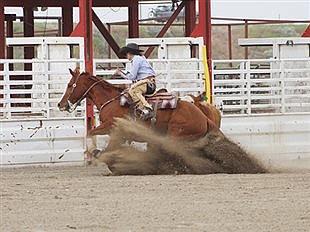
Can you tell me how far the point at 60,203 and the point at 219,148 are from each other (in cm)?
433

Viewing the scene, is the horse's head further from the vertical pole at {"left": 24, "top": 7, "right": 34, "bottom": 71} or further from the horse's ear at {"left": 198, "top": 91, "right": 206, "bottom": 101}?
the vertical pole at {"left": 24, "top": 7, "right": 34, "bottom": 71}

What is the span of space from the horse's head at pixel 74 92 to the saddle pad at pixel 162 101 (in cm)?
75

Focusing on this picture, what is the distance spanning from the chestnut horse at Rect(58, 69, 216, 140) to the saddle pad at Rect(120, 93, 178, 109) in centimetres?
7

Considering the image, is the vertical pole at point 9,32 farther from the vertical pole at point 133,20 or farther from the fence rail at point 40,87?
the fence rail at point 40,87

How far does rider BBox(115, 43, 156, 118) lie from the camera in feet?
43.9

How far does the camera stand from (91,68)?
1586 cm

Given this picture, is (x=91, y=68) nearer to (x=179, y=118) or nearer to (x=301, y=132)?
(x=179, y=118)

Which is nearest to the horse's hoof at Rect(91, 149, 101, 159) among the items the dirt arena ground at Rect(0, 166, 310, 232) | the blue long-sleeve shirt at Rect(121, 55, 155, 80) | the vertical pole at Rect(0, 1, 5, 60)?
the dirt arena ground at Rect(0, 166, 310, 232)

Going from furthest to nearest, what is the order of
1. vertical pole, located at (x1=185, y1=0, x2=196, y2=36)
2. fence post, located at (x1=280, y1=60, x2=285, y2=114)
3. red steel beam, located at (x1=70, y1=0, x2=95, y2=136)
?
vertical pole, located at (x1=185, y1=0, x2=196, y2=36)
fence post, located at (x1=280, y1=60, x2=285, y2=114)
red steel beam, located at (x1=70, y1=0, x2=95, y2=136)

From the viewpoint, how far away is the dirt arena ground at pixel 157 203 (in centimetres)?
807

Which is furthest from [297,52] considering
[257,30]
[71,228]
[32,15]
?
[257,30]

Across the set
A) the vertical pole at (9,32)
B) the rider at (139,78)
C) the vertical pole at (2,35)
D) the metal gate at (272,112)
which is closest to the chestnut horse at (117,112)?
the rider at (139,78)

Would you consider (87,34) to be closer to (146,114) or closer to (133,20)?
(146,114)

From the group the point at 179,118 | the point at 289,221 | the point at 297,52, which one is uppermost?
the point at 297,52
